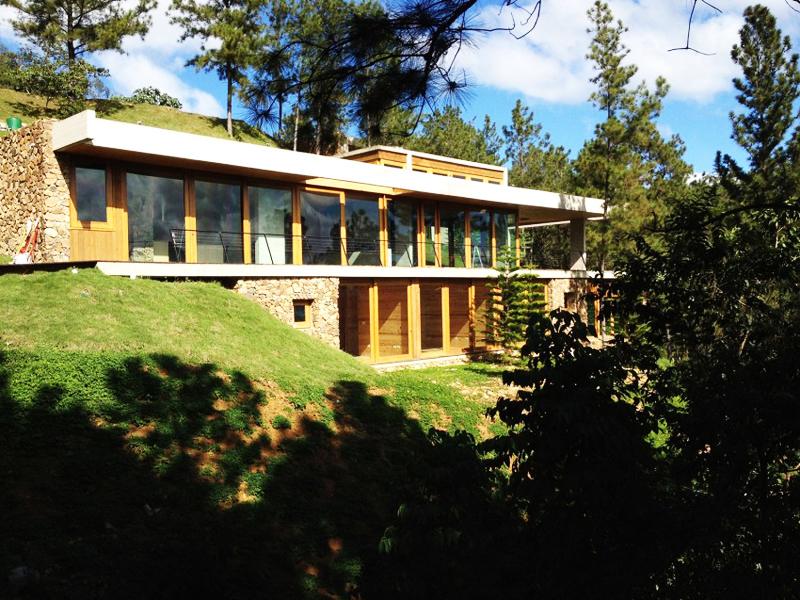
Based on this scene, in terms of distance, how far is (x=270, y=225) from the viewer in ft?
54.8

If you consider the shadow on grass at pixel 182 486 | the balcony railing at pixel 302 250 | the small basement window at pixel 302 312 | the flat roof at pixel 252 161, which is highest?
the flat roof at pixel 252 161

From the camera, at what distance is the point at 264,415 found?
29.3 feet

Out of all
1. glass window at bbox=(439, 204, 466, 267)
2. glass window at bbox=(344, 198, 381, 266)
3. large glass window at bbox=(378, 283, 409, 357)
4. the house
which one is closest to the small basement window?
the house

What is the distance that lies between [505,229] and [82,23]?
28.7m

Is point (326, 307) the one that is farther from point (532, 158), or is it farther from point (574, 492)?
point (532, 158)

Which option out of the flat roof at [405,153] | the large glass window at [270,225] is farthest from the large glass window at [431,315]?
the large glass window at [270,225]

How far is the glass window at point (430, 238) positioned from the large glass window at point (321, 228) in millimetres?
3603

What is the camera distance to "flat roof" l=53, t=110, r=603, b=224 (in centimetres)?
1281

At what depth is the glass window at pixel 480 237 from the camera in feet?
71.7

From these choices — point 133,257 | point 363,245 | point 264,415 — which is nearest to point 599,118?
point 363,245

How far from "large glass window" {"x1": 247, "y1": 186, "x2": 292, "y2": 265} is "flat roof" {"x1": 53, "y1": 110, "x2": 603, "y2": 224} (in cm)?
58

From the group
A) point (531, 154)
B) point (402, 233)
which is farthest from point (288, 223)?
point (531, 154)

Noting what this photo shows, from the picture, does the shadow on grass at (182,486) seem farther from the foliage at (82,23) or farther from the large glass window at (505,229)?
the foliage at (82,23)

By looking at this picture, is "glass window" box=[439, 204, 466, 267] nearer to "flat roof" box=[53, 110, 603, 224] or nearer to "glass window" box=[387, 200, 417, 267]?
"flat roof" box=[53, 110, 603, 224]
